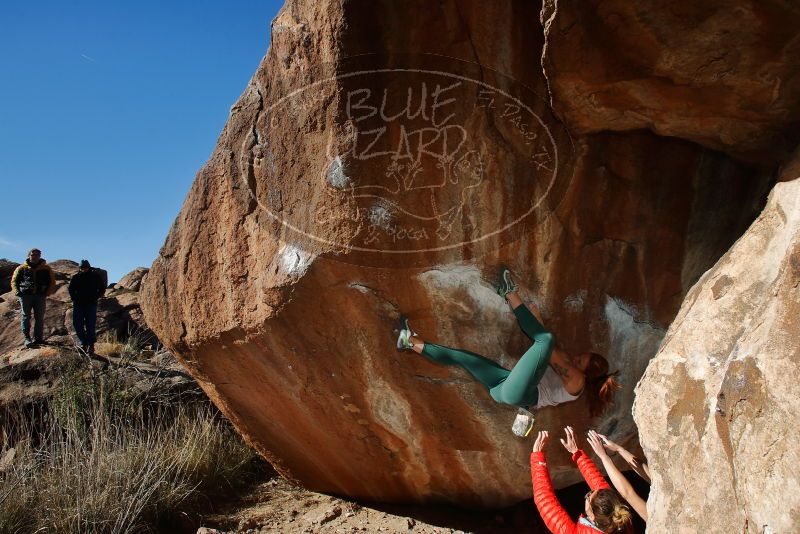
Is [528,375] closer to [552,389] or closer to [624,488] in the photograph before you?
[552,389]

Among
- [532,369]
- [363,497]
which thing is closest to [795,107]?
[532,369]

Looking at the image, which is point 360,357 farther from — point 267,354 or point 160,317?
point 160,317

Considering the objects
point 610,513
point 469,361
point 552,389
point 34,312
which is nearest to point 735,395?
point 610,513

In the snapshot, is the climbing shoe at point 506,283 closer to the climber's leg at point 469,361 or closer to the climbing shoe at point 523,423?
the climber's leg at point 469,361

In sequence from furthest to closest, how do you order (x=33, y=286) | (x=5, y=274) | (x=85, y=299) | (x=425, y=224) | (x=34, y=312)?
(x=5, y=274)
(x=85, y=299)
(x=34, y=312)
(x=33, y=286)
(x=425, y=224)

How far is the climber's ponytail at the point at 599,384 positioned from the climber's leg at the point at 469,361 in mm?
473

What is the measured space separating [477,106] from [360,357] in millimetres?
1526

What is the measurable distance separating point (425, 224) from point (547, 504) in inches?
56.5

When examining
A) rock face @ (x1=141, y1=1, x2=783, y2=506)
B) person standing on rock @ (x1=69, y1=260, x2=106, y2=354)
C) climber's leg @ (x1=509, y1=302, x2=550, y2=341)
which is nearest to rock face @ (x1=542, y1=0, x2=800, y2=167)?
rock face @ (x1=141, y1=1, x2=783, y2=506)

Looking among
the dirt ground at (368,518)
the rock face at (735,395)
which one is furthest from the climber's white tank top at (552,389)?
the dirt ground at (368,518)

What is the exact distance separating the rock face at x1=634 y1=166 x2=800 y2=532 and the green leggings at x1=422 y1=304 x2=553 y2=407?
0.63 metres

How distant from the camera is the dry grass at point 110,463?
3.67 metres

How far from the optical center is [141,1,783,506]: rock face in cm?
293

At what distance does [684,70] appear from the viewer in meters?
2.64
